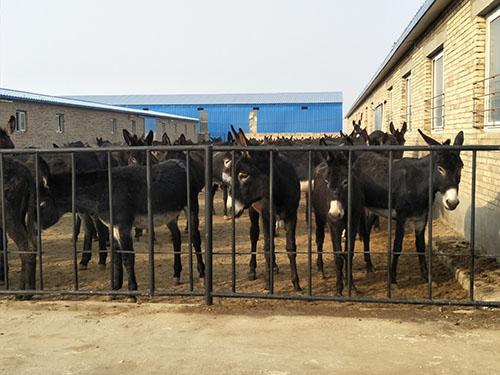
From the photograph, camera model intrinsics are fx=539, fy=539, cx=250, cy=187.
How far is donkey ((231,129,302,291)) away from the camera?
659 centimetres

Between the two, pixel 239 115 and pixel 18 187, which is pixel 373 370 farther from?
pixel 239 115

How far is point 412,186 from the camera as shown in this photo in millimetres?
7172

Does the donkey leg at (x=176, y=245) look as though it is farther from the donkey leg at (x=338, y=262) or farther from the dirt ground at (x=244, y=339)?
the donkey leg at (x=338, y=262)

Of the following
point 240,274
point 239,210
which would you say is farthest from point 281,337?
point 240,274

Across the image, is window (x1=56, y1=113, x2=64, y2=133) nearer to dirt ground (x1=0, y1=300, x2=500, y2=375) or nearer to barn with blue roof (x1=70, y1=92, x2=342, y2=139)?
dirt ground (x1=0, y1=300, x2=500, y2=375)

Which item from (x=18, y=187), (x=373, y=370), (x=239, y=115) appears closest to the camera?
(x=373, y=370)

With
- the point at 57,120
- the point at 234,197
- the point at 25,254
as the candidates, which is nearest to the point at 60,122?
the point at 57,120

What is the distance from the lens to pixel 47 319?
5305 mm

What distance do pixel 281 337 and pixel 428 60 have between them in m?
Answer: 10.9

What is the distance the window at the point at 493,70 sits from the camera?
8.12 meters

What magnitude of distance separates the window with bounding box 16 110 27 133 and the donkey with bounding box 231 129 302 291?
1981 centimetres

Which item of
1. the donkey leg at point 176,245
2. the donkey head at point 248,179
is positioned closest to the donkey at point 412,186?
the donkey head at point 248,179

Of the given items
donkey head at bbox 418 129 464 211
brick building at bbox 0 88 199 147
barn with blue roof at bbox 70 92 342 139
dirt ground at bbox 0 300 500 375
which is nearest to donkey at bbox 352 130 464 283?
donkey head at bbox 418 129 464 211

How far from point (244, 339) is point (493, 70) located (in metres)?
6.18
